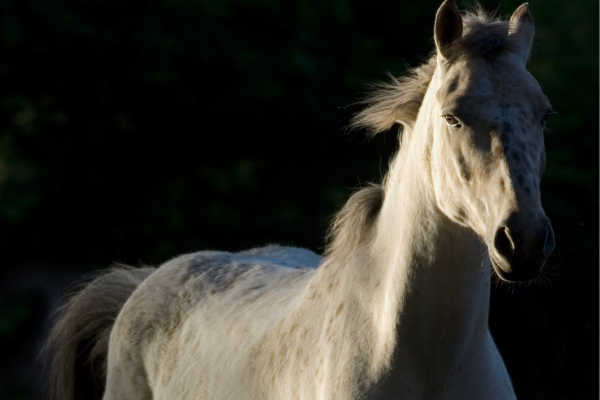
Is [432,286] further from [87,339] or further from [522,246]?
[87,339]

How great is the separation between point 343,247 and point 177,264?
164 cm

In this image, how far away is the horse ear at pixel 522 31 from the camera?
7.84ft

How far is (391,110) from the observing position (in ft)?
8.82

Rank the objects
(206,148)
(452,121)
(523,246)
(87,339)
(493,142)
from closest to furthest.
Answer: (523,246) < (493,142) < (452,121) < (87,339) < (206,148)

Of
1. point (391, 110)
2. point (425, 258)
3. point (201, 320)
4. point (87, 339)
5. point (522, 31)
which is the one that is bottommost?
point (87, 339)

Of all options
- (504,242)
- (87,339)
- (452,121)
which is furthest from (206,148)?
(504,242)

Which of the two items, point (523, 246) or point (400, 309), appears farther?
point (400, 309)

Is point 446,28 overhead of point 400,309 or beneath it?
overhead

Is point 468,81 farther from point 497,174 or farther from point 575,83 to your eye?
point 575,83

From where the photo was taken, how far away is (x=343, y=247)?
284cm

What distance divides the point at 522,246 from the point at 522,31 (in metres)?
0.92

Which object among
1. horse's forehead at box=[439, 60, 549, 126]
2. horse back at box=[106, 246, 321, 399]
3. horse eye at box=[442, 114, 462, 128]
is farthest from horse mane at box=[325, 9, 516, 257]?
horse back at box=[106, 246, 321, 399]

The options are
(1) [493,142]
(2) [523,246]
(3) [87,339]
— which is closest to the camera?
(2) [523,246]

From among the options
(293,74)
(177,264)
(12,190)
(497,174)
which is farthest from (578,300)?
(497,174)
